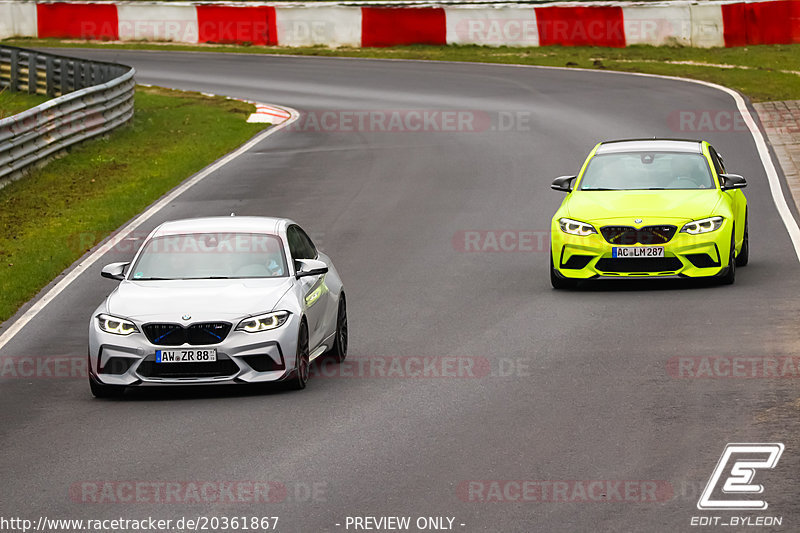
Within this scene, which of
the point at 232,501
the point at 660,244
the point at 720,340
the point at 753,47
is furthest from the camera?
the point at 753,47

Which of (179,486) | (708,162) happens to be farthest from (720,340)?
(179,486)

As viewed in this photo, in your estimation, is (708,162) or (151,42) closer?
(708,162)

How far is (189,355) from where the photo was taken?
12391 millimetres

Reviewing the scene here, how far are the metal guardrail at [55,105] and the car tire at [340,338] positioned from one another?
12008 millimetres

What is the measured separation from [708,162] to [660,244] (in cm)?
185

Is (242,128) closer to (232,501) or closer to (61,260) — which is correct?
(61,260)

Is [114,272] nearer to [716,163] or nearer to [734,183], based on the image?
[734,183]

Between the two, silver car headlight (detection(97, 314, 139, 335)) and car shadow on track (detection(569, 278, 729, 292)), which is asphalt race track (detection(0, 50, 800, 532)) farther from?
silver car headlight (detection(97, 314, 139, 335))

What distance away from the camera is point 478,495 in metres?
9.14

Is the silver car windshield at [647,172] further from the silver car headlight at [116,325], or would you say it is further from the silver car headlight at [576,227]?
the silver car headlight at [116,325]

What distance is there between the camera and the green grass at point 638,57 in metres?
36.4
